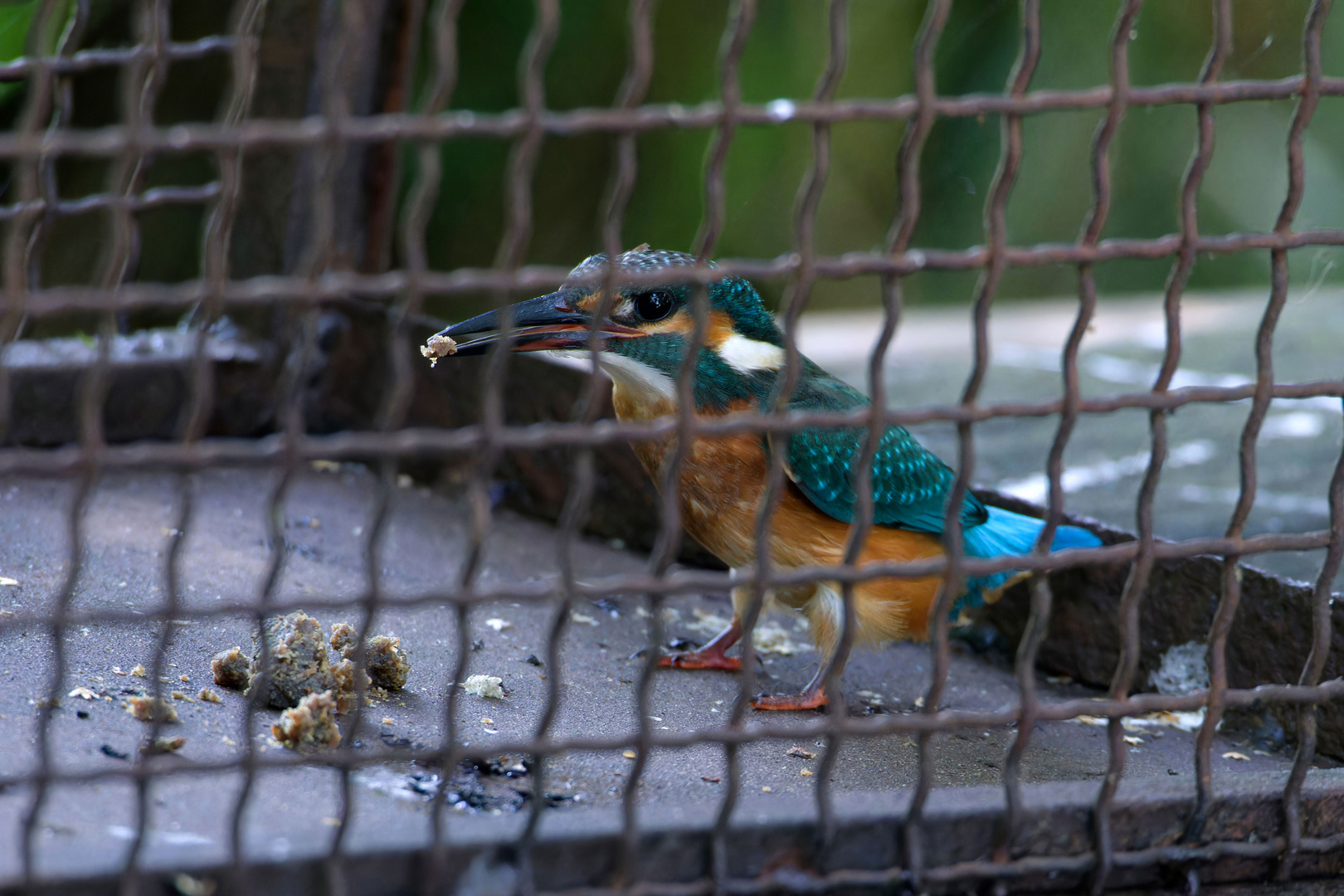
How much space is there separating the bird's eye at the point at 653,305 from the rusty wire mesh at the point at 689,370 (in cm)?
120

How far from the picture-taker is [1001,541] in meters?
3.20

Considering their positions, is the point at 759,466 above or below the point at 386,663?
above

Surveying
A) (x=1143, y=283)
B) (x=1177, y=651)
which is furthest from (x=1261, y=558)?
(x=1143, y=283)

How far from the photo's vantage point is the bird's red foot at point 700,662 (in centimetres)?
312

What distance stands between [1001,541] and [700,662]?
2.86ft

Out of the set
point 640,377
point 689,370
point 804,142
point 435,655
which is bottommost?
point 435,655

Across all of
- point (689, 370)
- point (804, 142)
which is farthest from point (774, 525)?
point (804, 142)

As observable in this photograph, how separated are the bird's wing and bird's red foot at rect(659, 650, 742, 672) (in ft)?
1.65

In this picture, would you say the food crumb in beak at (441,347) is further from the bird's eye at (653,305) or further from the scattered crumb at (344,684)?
the scattered crumb at (344,684)

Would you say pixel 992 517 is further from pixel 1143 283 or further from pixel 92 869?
pixel 1143 283

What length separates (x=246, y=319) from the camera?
13.4ft

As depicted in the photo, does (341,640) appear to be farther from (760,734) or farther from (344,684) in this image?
(760,734)

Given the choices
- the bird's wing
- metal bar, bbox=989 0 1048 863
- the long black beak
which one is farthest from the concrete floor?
the long black beak

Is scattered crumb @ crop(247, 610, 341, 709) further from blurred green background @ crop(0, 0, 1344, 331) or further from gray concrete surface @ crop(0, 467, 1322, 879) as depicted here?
blurred green background @ crop(0, 0, 1344, 331)
